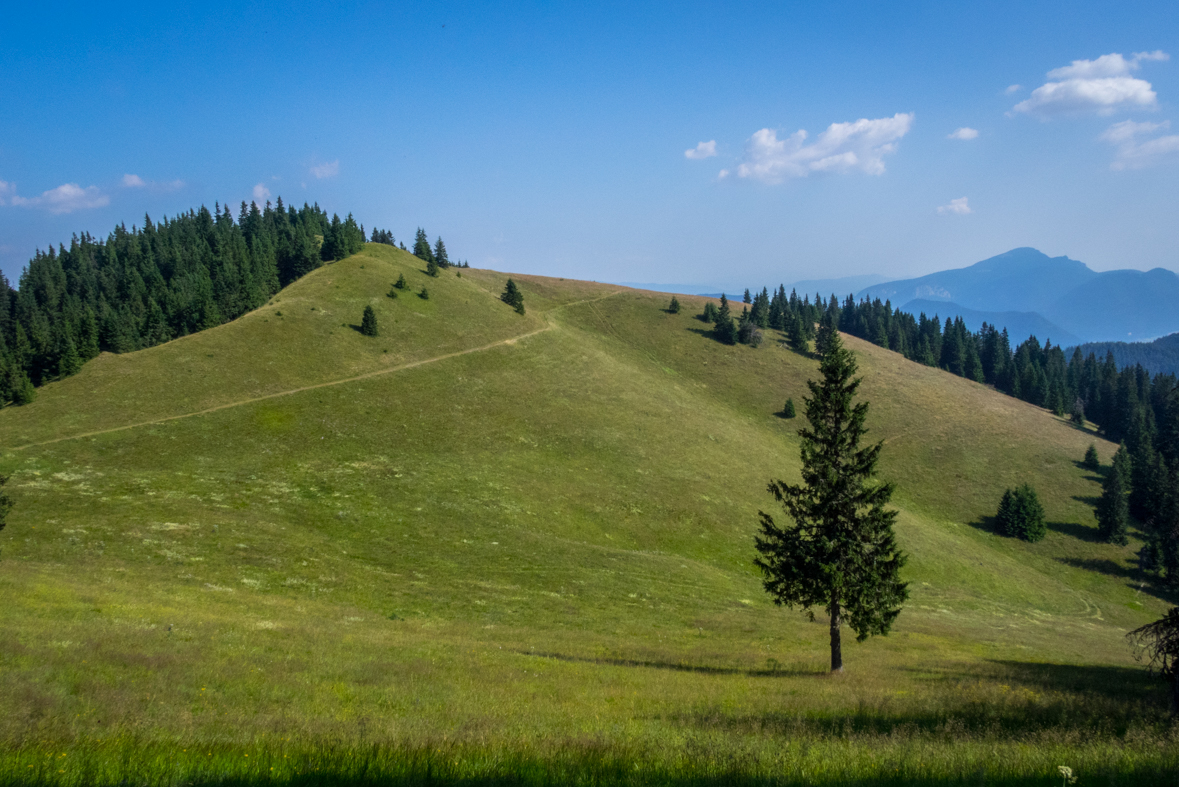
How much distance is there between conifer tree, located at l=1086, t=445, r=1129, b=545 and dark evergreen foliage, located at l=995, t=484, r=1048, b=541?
24.5 ft

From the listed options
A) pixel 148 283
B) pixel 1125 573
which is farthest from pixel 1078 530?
pixel 148 283

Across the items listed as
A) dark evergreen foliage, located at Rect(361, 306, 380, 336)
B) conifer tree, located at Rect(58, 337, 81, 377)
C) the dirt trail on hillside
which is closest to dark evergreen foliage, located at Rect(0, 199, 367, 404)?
conifer tree, located at Rect(58, 337, 81, 377)

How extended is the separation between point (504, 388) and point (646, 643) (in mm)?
57070

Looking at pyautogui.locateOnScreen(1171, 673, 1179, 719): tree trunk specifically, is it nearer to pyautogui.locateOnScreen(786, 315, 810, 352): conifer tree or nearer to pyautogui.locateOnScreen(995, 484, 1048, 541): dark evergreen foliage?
pyautogui.locateOnScreen(995, 484, 1048, 541): dark evergreen foliage

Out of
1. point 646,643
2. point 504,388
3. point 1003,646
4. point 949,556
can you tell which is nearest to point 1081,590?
point 949,556

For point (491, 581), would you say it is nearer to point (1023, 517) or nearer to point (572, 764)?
point (572, 764)

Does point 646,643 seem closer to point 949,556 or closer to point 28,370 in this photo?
point 949,556

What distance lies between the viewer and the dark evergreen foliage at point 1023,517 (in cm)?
7900

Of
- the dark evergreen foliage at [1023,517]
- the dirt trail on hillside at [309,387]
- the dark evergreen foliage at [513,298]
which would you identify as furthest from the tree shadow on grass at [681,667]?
the dark evergreen foliage at [513,298]

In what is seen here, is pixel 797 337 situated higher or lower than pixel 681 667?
higher

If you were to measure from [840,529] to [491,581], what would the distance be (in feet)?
76.4

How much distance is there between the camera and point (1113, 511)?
79000 millimetres

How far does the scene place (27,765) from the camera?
7285 millimetres

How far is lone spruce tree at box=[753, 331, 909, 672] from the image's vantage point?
24.9 metres
